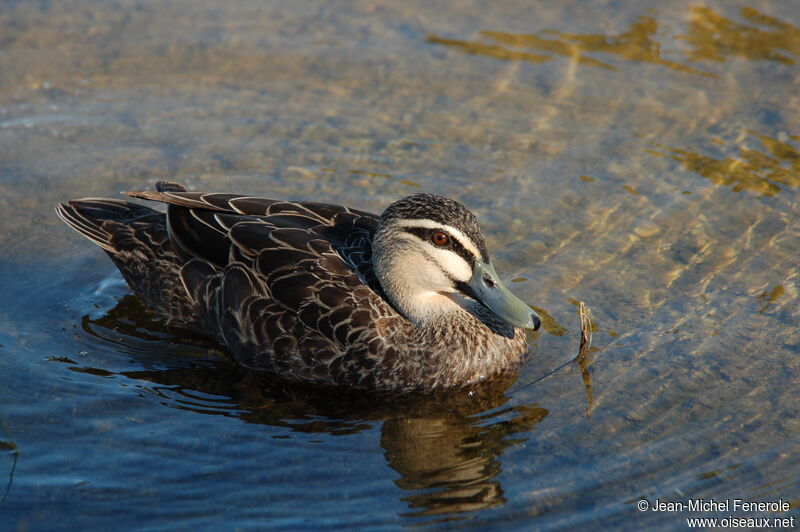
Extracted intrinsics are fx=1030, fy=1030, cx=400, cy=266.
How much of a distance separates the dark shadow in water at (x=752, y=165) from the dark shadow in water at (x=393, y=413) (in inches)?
149

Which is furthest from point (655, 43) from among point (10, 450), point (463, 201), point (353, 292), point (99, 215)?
point (10, 450)

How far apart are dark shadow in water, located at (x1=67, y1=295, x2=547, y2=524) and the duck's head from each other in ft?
2.37

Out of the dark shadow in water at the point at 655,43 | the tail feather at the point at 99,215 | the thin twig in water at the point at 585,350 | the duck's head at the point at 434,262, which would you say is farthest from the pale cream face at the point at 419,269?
the dark shadow in water at the point at 655,43

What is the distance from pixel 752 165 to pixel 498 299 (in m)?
4.33

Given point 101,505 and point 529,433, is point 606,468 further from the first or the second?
point 101,505

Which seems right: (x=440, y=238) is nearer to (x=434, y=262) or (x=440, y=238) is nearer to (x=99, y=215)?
(x=434, y=262)

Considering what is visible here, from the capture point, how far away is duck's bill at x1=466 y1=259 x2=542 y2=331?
7.73 meters

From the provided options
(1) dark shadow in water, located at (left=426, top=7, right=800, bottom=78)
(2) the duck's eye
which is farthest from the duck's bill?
(1) dark shadow in water, located at (left=426, top=7, right=800, bottom=78)

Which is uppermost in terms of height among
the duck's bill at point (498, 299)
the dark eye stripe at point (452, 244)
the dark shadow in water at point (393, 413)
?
the dark eye stripe at point (452, 244)

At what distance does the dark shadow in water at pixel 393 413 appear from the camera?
23.0ft

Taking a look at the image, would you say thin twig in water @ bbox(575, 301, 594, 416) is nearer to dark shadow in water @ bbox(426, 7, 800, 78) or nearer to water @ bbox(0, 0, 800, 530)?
water @ bbox(0, 0, 800, 530)

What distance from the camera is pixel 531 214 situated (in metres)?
10.2

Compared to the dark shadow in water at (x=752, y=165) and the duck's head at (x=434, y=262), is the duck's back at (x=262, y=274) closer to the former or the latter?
the duck's head at (x=434, y=262)

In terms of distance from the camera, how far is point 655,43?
12828mm
